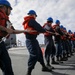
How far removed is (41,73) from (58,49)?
9.97 feet

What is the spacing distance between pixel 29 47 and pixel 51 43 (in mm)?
2057

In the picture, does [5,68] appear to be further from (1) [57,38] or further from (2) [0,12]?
(1) [57,38]

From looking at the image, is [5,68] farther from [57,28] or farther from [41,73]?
[57,28]

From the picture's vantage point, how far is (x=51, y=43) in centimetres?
825

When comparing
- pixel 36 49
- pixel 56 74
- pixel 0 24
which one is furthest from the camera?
pixel 56 74

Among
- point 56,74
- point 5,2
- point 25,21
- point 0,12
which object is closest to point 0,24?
point 0,12

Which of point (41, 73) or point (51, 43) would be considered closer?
point (41, 73)

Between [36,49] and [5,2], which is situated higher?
[5,2]

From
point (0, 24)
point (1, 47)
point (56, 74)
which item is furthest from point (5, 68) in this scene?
point (56, 74)

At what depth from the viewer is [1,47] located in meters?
4.23

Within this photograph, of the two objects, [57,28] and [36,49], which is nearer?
[36,49]

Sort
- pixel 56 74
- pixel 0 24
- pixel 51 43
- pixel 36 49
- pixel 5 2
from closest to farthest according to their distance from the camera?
pixel 0 24 → pixel 5 2 → pixel 36 49 → pixel 56 74 → pixel 51 43

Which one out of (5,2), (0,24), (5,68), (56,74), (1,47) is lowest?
(56,74)

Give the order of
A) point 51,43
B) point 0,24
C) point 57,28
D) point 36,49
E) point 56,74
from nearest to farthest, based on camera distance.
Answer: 1. point 0,24
2. point 36,49
3. point 56,74
4. point 51,43
5. point 57,28
